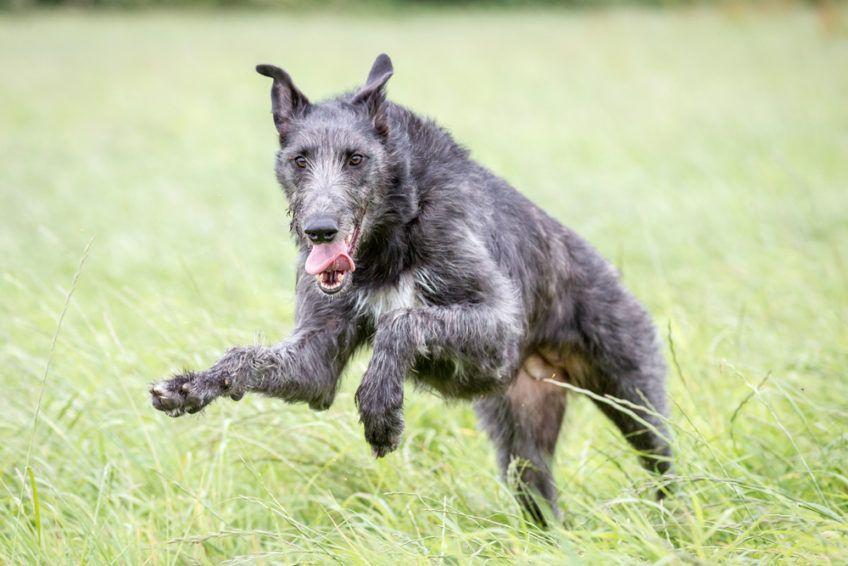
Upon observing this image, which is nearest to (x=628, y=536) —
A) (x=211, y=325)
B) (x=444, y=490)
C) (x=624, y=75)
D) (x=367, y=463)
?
(x=444, y=490)

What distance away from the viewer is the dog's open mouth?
4055mm

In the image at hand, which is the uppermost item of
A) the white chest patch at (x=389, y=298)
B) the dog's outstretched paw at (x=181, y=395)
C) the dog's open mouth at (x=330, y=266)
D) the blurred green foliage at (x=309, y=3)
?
the dog's open mouth at (x=330, y=266)

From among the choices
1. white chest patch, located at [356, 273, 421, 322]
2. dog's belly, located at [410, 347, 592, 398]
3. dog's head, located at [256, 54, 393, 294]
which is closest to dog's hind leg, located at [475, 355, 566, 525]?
dog's belly, located at [410, 347, 592, 398]

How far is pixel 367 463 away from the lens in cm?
484

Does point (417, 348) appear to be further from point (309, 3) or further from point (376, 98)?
point (309, 3)

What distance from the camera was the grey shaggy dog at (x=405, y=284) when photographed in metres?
4.05

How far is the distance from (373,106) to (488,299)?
997 mm

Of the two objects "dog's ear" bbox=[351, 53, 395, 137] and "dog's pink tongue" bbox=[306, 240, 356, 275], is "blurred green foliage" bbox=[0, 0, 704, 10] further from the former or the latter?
"dog's pink tongue" bbox=[306, 240, 356, 275]

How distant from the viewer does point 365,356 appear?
5.86 m

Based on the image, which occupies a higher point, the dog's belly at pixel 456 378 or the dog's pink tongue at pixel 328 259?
the dog's pink tongue at pixel 328 259

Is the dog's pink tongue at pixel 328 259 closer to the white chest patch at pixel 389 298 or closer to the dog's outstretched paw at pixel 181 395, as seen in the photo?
the white chest patch at pixel 389 298

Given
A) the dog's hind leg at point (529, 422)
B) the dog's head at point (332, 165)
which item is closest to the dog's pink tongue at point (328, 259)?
the dog's head at point (332, 165)

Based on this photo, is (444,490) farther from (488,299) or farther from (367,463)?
(488,299)

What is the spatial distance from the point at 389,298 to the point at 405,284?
93mm
